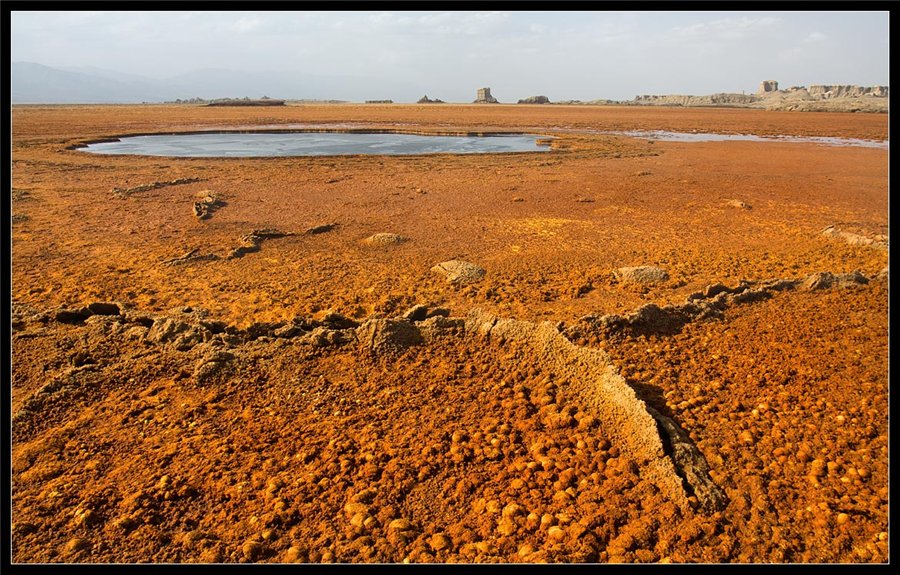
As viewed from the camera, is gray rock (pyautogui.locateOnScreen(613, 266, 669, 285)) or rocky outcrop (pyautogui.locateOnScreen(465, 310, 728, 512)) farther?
gray rock (pyautogui.locateOnScreen(613, 266, 669, 285))

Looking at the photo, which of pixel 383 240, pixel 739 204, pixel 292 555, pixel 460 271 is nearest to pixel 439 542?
pixel 292 555

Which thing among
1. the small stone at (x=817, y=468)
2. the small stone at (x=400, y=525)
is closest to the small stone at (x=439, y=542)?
the small stone at (x=400, y=525)

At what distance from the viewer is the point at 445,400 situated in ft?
11.6

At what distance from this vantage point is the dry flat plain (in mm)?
2475

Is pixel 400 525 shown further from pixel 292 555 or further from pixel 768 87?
pixel 768 87

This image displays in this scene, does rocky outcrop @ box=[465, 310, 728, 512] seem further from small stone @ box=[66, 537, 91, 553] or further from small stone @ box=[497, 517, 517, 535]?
small stone @ box=[66, 537, 91, 553]

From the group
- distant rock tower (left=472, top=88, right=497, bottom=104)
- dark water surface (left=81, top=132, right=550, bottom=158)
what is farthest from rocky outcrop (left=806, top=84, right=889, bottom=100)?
dark water surface (left=81, top=132, right=550, bottom=158)

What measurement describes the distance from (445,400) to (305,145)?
890 inches

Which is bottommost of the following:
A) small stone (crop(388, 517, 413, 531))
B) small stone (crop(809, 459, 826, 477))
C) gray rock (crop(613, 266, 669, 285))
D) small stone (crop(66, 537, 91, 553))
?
small stone (crop(66, 537, 91, 553))

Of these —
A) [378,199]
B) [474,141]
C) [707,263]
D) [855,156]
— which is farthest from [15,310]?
[855,156]

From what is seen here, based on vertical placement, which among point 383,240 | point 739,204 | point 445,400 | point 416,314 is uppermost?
point 739,204

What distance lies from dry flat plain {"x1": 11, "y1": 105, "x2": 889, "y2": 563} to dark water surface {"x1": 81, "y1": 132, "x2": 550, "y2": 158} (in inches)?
538

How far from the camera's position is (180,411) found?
135 inches

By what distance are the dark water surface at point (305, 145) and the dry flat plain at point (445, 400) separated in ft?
44.8
